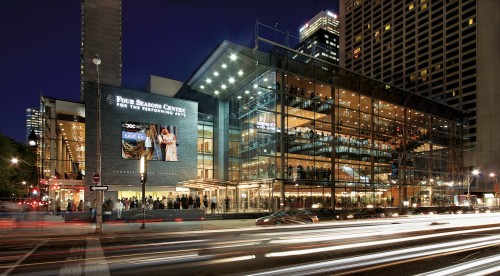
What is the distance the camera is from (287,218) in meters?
28.4

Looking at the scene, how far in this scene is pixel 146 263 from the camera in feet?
37.9

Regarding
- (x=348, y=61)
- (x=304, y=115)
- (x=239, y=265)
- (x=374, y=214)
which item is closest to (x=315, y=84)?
(x=304, y=115)

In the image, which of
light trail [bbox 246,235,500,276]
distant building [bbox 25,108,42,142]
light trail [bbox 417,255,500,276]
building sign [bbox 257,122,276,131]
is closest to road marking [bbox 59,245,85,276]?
light trail [bbox 246,235,500,276]

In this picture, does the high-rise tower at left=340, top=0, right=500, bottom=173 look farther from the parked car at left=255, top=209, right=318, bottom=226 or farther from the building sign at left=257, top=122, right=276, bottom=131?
the parked car at left=255, top=209, right=318, bottom=226

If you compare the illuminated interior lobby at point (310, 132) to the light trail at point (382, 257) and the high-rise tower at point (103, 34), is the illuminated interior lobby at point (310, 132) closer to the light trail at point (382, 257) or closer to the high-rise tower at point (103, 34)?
the light trail at point (382, 257)

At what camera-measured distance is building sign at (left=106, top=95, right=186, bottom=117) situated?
126ft

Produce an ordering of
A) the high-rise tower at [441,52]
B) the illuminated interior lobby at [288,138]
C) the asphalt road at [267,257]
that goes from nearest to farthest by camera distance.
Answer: the asphalt road at [267,257]
the illuminated interior lobby at [288,138]
the high-rise tower at [441,52]

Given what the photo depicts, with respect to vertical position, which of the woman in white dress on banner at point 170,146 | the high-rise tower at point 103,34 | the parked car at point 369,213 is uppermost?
the high-rise tower at point 103,34

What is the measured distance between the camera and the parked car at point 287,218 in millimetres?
27953

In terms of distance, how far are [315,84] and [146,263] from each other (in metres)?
35.7

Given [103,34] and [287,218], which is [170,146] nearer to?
[287,218]

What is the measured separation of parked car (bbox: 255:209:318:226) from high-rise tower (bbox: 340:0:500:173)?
169ft

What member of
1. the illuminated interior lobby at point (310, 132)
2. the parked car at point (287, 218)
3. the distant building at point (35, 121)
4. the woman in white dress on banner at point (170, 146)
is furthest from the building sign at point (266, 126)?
the distant building at point (35, 121)

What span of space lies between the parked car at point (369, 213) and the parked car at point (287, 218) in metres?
7.95
